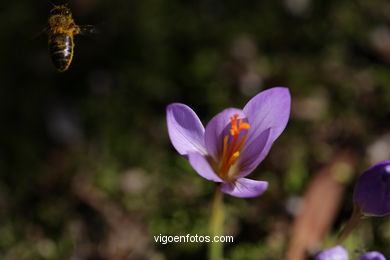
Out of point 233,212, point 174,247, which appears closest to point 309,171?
point 233,212

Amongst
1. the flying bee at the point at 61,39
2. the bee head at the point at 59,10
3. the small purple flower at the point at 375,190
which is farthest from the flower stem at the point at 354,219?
the bee head at the point at 59,10

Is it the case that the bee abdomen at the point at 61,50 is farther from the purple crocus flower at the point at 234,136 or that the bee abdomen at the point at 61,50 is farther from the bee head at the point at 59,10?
the purple crocus flower at the point at 234,136

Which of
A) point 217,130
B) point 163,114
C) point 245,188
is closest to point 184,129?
point 217,130

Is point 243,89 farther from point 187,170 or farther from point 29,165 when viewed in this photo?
point 29,165

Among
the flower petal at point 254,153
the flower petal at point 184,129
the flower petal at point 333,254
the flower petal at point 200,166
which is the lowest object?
the flower petal at point 333,254

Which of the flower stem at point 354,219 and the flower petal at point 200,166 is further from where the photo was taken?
the flower stem at point 354,219

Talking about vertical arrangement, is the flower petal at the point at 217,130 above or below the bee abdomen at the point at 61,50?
below

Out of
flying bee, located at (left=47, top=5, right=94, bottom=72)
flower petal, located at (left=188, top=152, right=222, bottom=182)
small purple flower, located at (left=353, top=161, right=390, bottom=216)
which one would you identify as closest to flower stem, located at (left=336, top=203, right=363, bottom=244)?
small purple flower, located at (left=353, top=161, right=390, bottom=216)

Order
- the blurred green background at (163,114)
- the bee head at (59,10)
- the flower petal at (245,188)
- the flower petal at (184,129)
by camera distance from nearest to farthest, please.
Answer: the flower petal at (245,188)
the flower petal at (184,129)
the bee head at (59,10)
the blurred green background at (163,114)
